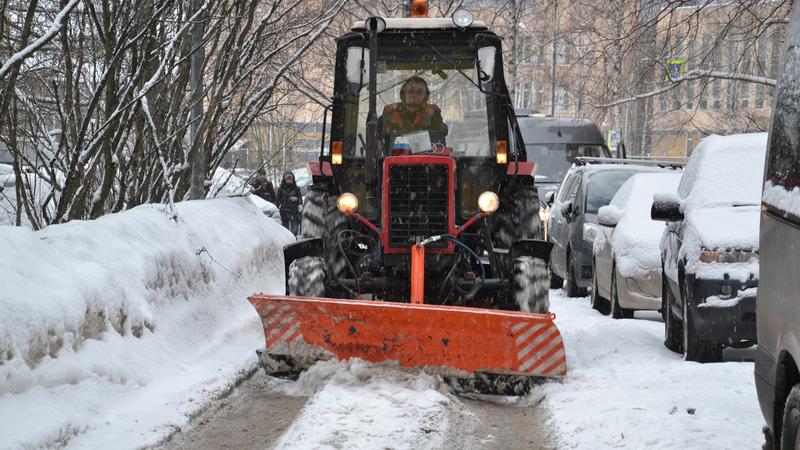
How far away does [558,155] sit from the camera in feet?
81.0

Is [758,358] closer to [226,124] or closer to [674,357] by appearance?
[674,357]

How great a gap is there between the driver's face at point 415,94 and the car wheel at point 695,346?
262cm

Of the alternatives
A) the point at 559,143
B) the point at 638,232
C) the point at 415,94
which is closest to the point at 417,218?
the point at 415,94

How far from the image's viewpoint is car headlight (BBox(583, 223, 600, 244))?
14.0 meters

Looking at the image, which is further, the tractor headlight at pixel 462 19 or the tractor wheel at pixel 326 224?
the tractor wheel at pixel 326 224

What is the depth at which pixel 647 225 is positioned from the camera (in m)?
11.8

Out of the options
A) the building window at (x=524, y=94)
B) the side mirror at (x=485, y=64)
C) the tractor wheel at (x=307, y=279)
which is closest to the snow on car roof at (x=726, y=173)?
the side mirror at (x=485, y=64)

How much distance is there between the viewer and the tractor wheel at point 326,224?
9.40m

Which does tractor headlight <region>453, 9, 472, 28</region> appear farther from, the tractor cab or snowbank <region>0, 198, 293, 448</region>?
snowbank <region>0, 198, 293, 448</region>

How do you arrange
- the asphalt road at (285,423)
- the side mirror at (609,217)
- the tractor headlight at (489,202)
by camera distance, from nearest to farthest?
the asphalt road at (285,423) → the tractor headlight at (489,202) → the side mirror at (609,217)

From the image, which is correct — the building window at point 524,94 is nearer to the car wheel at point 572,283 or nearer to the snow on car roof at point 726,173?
the car wheel at point 572,283

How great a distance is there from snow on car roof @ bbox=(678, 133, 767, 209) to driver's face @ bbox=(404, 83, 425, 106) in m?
2.36

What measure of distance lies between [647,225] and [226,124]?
265 inches

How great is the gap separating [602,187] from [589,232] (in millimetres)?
1178
